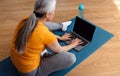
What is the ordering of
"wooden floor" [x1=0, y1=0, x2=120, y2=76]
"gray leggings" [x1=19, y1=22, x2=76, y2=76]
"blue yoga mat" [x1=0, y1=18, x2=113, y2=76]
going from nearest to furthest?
"gray leggings" [x1=19, y1=22, x2=76, y2=76] < "blue yoga mat" [x1=0, y1=18, x2=113, y2=76] < "wooden floor" [x1=0, y1=0, x2=120, y2=76]

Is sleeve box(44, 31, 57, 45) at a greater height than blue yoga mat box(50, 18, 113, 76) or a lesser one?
greater

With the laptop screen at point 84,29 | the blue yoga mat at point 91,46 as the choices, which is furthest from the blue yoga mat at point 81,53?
the laptop screen at point 84,29

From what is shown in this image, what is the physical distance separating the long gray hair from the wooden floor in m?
0.68

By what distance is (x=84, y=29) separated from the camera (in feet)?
6.68

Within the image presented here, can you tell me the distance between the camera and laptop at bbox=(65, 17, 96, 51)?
2006 mm

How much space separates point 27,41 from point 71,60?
0.47 metres

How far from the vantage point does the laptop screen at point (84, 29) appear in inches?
78.1

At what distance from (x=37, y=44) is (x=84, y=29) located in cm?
65

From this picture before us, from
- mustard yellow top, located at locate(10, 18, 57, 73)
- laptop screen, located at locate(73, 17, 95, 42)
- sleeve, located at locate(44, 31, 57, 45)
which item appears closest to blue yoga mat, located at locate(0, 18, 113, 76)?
laptop screen, located at locate(73, 17, 95, 42)

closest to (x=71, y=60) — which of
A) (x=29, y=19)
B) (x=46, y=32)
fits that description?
(x=46, y=32)

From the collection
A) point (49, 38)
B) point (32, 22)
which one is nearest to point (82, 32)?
point (49, 38)

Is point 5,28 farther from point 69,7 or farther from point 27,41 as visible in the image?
point 27,41

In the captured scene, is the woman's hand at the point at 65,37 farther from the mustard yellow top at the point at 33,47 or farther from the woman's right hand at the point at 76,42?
the mustard yellow top at the point at 33,47

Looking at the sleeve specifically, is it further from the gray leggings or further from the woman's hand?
the woman's hand
